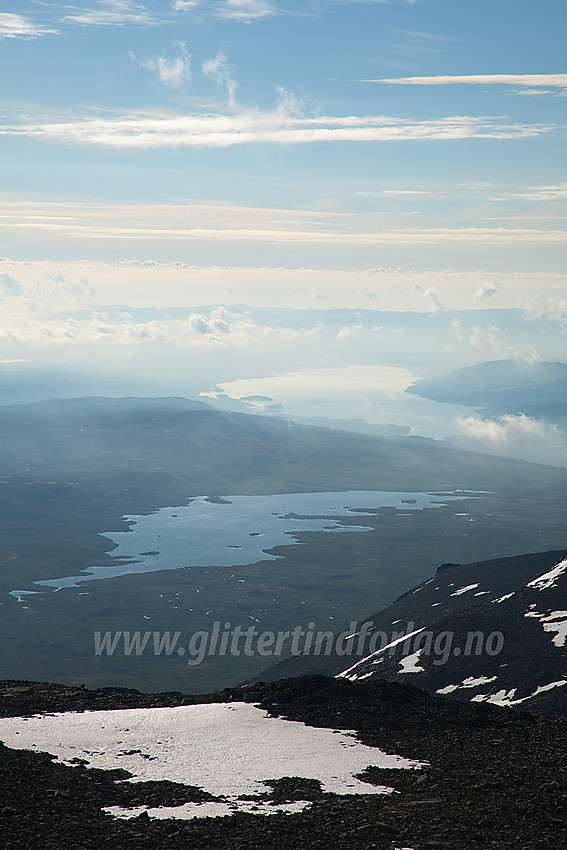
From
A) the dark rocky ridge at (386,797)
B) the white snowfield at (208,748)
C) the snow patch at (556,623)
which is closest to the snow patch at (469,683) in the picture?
the snow patch at (556,623)

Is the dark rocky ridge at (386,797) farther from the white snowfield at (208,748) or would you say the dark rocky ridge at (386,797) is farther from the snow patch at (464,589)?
the snow patch at (464,589)

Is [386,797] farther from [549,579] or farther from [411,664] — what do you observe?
[549,579]

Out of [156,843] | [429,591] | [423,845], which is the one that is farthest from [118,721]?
[429,591]

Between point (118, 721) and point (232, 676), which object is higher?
point (118, 721)

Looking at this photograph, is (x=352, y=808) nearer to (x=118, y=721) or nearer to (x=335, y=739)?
(x=335, y=739)

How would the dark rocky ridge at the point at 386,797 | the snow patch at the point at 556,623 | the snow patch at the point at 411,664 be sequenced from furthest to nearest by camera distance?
the snow patch at the point at 411,664 → the snow patch at the point at 556,623 → the dark rocky ridge at the point at 386,797

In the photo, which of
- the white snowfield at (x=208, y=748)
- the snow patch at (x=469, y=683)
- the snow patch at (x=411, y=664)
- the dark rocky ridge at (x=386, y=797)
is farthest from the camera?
the snow patch at (x=411, y=664)

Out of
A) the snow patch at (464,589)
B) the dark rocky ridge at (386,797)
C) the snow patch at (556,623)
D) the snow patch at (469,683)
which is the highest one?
the dark rocky ridge at (386,797)

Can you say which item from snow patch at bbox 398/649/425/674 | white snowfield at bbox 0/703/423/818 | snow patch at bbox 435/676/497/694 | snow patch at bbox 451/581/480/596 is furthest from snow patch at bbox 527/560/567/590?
white snowfield at bbox 0/703/423/818
